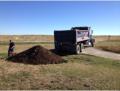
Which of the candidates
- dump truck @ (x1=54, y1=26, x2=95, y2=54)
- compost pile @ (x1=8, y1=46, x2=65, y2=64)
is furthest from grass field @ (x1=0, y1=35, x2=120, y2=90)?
dump truck @ (x1=54, y1=26, x2=95, y2=54)

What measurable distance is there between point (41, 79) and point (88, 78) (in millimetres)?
2517

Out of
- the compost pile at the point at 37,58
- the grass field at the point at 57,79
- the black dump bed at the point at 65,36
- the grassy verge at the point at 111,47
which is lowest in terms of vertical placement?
the grassy verge at the point at 111,47

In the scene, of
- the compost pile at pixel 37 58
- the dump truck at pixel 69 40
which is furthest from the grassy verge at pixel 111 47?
the compost pile at pixel 37 58

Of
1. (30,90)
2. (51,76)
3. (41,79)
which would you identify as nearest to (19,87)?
(30,90)

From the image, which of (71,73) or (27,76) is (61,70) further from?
(27,76)

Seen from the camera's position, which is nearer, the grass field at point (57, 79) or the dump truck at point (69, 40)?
the grass field at point (57, 79)

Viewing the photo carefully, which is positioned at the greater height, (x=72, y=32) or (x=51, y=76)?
(x=72, y=32)

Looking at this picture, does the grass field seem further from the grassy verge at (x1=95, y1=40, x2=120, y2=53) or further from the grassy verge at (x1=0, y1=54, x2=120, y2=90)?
the grassy verge at (x1=95, y1=40, x2=120, y2=53)

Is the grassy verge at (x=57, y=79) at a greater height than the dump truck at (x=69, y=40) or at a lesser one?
lesser

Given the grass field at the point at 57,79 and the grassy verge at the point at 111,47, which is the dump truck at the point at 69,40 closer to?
the grassy verge at the point at 111,47

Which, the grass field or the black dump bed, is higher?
the black dump bed

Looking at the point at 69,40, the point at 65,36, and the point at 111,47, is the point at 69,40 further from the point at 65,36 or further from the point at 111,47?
the point at 111,47

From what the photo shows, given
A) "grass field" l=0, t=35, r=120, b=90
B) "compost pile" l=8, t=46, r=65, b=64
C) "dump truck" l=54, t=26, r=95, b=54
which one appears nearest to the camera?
"grass field" l=0, t=35, r=120, b=90

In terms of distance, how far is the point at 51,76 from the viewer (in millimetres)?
14805
